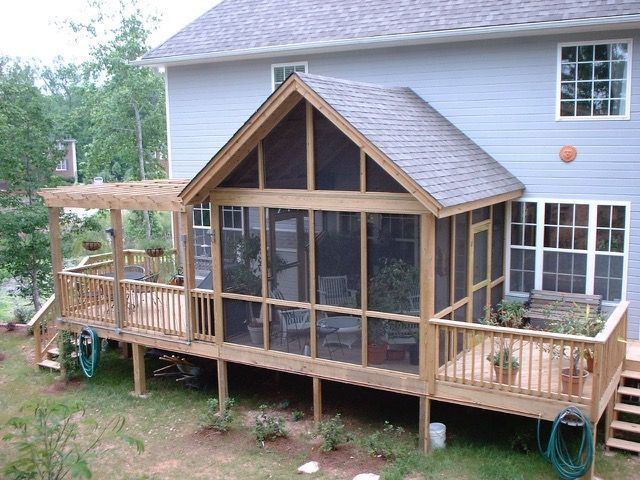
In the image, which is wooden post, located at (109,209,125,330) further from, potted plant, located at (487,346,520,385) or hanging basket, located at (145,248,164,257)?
potted plant, located at (487,346,520,385)

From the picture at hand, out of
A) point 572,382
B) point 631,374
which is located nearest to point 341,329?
point 572,382

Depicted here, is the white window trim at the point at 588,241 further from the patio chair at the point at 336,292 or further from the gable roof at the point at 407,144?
the patio chair at the point at 336,292

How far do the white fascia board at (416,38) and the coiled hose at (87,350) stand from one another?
19.6 feet

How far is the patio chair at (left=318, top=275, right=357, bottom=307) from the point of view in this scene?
8938 millimetres

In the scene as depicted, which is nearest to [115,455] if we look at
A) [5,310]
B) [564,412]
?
Answer: [564,412]

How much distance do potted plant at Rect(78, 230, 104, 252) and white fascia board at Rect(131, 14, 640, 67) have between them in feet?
13.6

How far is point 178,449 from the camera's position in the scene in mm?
9281

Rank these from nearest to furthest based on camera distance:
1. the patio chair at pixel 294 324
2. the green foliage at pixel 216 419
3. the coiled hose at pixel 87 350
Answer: the patio chair at pixel 294 324, the green foliage at pixel 216 419, the coiled hose at pixel 87 350

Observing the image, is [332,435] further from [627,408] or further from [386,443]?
[627,408]

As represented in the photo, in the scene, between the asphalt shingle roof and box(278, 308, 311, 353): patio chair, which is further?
box(278, 308, 311, 353): patio chair

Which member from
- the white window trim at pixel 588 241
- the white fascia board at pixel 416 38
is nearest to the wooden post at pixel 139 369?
the white fascia board at pixel 416 38

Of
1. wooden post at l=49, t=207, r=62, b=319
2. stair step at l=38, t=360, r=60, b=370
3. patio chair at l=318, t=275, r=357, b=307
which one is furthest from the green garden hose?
stair step at l=38, t=360, r=60, b=370

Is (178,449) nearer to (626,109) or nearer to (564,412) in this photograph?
(564,412)

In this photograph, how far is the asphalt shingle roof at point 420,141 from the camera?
8.21 m
